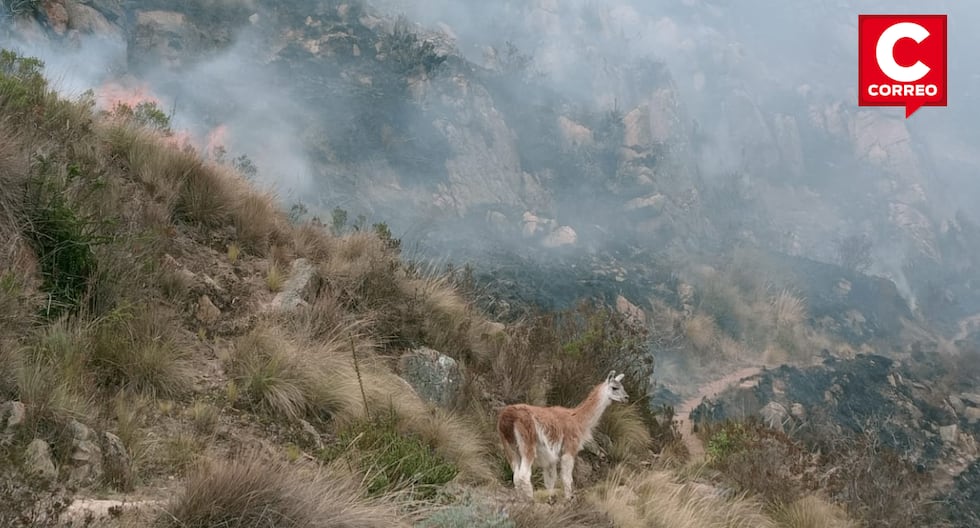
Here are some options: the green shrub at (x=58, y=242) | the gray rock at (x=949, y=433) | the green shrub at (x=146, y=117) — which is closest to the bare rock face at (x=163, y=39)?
the green shrub at (x=146, y=117)

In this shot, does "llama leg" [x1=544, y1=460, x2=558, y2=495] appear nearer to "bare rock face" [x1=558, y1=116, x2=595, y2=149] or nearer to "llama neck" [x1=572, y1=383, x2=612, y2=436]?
"llama neck" [x1=572, y1=383, x2=612, y2=436]

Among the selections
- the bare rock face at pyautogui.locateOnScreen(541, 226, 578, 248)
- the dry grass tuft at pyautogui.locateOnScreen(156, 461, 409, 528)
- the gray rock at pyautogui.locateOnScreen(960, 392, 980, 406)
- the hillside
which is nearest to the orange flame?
the hillside

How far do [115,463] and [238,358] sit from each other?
5.58 ft

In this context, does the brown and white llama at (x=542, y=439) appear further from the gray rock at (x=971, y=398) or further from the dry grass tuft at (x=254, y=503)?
the gray rock at (x=971, y=398)

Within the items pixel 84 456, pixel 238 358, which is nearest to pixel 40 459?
pixel 84 456

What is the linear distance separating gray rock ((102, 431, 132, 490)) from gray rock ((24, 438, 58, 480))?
24 centimetres

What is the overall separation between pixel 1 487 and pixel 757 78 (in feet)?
242

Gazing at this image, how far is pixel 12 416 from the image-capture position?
2969 millimetres

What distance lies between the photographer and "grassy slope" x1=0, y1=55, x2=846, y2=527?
3.26 metres

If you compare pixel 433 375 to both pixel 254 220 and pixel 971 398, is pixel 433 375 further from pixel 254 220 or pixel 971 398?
pixel 971 398

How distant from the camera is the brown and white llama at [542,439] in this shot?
5105mm

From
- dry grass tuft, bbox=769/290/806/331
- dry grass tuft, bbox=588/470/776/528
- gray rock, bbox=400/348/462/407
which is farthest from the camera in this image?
dry grass tuft, bbox=769/290/806/331

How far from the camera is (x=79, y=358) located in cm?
387

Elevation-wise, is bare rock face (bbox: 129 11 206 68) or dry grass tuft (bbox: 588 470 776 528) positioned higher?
bare rock face (bbox: 129 11 206 68)
